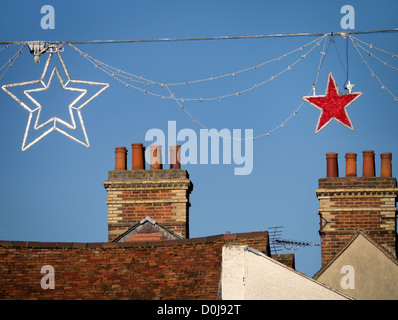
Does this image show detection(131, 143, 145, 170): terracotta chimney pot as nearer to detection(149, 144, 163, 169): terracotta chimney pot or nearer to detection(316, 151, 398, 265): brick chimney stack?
detection(149, 144, 163, 169): terracotta chimney pot

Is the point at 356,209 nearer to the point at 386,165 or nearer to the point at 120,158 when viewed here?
the point at 386,165

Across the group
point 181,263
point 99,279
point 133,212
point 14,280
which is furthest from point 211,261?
point 133,212

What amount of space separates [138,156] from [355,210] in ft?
19.6

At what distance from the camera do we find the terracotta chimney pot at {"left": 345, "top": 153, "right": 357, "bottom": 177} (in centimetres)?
3078

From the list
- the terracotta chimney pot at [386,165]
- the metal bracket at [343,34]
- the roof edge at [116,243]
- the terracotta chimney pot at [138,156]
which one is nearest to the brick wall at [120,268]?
the roof edge at [116,243]

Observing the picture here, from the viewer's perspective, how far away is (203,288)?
2252 cm

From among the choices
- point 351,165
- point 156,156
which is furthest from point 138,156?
point 351,165

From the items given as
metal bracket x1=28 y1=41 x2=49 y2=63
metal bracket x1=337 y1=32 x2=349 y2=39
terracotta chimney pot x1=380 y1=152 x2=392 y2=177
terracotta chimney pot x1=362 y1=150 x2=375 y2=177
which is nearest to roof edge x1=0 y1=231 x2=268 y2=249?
metal bracket x1=337 y1=32 x2=349 y2=39

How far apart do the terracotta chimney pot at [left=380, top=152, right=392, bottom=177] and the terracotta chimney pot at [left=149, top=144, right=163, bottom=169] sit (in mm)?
5998

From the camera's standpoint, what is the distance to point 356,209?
1195 inches

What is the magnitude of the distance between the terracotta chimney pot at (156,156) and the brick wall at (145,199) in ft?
1.20

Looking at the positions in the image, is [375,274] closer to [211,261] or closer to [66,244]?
[211,261]

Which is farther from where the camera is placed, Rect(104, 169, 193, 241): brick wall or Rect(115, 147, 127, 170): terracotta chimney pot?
Rect(115, 147, 127, 170): terracotta chimney pot
